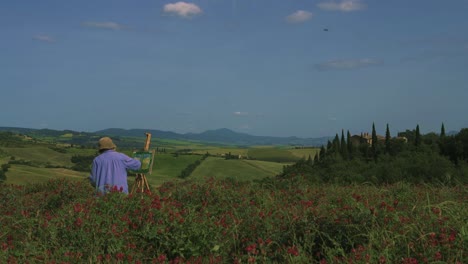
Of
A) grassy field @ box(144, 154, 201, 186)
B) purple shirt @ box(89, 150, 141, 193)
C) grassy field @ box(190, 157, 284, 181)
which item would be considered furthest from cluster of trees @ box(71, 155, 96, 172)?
purple shirt @ box(89, 150, 141, 193)

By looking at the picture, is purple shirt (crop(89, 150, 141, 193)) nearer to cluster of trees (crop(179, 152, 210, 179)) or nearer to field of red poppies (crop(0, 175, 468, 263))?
field of red poppies (crop(0, 175, 468, 263))

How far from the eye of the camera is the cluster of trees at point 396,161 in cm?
3400

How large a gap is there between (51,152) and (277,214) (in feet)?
472

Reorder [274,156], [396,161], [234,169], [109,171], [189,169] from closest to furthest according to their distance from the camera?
1. [109,171]
2. [396,161]
3. [189,169]
4. [234,169]
5. [274,156]

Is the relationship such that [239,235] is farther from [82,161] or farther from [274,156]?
[274,156]

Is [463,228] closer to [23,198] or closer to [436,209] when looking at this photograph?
[436,209]

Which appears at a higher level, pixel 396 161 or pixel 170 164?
pixel 396 161

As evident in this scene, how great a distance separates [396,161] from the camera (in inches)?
1708

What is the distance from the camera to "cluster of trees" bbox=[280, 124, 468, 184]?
1339 inches

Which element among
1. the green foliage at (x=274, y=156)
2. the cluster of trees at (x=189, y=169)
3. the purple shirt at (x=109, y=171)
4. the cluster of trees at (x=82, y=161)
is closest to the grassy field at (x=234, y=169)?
the cluster of trees at (x=189, y=169)

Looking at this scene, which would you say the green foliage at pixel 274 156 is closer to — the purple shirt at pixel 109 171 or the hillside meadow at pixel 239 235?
the purple shirt at pixel 109 171

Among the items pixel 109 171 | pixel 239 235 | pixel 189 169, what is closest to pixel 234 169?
pixel 189 169

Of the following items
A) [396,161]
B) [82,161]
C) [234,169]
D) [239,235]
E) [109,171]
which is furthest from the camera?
[82,161]

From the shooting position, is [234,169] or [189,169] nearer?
[189,169]
